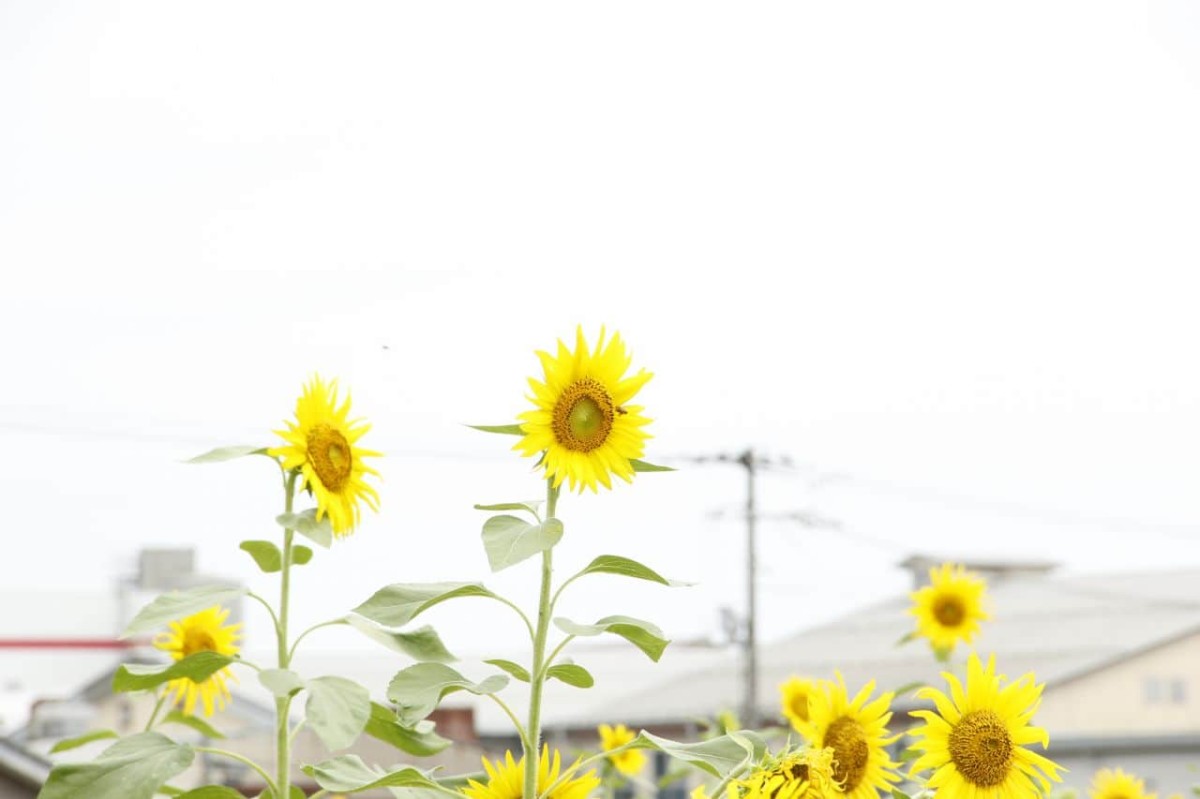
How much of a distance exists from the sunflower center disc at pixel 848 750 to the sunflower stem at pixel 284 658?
646 mm

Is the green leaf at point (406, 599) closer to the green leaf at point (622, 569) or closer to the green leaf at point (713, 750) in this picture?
the green leaf at point (622, 569)

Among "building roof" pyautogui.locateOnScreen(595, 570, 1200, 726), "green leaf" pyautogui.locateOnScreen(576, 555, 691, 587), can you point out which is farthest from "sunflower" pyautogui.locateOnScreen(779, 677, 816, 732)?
"building roof" pyautogui.locateOnScreen(595, 570, 1200, 726)

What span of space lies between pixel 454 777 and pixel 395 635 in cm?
26

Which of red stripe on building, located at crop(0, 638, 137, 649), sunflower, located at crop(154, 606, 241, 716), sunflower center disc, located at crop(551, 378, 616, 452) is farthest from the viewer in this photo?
red stripe on building, located at crop(0, 638, 137, 649)

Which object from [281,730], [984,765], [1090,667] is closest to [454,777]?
[281,730]

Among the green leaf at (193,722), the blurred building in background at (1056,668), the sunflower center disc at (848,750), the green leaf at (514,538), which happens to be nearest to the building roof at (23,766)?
the green leaf at (193,722)

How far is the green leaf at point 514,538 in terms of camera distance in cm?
177

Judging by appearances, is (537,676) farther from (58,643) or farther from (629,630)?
(58,643)

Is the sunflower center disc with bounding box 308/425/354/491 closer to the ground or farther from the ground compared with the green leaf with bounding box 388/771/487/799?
farther from the ground

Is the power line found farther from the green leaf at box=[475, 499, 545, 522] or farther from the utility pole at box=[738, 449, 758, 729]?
the green leaf at box=[475, 499, 545, 522]

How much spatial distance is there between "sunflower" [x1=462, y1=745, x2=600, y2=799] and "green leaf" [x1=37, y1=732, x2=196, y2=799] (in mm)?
341

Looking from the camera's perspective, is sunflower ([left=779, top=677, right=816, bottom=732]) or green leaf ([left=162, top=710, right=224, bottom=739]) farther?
sunflower ([left=779, top=677, right=816, bottom=732])

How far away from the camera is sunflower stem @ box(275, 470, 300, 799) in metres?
1.94

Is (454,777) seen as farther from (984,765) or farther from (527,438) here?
(984,765)
